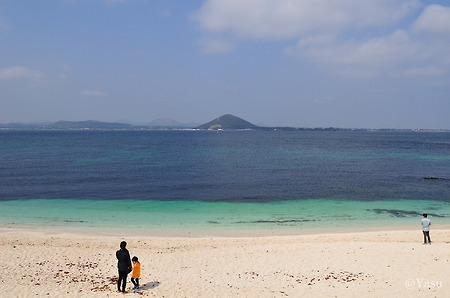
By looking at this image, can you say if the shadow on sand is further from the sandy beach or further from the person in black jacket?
the person in black jacket

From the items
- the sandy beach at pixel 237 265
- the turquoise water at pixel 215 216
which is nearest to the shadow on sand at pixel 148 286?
the sandy beach at pixel 237 265

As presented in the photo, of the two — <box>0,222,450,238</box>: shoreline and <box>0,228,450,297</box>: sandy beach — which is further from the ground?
<box>0,228,450,297</box>: sandy beach

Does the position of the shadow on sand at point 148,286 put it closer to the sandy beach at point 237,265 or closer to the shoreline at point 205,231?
the sandy beach at point 237,265

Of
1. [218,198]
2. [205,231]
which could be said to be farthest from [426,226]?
[218,198]

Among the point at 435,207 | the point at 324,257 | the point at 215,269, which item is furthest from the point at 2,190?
the point at 435,207

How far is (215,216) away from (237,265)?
495 inches

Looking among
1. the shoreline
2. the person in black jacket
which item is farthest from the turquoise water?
the person in black jacket

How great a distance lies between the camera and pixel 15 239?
73.6 feet

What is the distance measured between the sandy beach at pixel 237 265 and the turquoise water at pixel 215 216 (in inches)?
116

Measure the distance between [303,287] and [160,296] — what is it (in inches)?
227

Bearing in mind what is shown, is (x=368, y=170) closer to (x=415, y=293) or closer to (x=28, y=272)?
(x=415, y=293)

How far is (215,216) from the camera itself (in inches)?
1189

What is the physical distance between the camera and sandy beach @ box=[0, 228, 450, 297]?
46.1ft

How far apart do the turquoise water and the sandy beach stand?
295 cm
